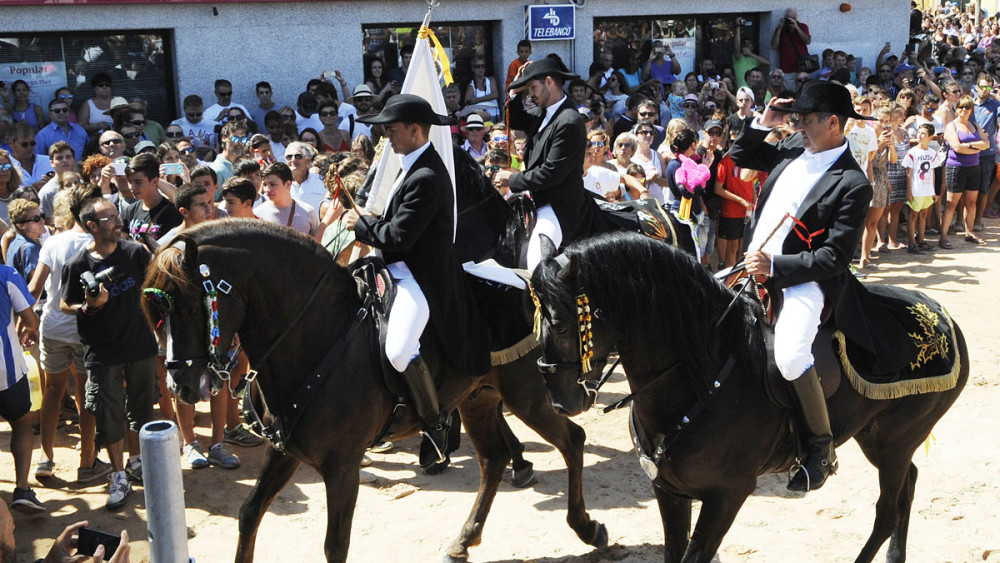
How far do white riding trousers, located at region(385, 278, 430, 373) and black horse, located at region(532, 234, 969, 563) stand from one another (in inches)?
38.0

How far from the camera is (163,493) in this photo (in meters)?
2.82

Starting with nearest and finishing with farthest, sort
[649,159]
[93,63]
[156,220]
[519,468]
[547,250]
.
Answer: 1. [547,250]
2. [519,468]
3. [156,220]
4. [649,159]
5. [93,63]

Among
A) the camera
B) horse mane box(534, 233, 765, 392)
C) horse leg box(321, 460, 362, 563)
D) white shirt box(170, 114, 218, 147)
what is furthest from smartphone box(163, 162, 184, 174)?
horse mane box(534, 233, 765, 392)

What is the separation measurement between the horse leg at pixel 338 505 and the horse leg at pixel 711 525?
1.66m

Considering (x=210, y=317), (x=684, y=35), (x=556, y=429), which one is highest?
(x=684, y=35)

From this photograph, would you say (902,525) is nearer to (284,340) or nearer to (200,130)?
(284,340)

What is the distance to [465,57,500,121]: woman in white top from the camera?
1617 cm

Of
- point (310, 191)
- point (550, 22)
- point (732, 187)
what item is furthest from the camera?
point (550, 22)

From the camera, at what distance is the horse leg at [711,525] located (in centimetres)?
471

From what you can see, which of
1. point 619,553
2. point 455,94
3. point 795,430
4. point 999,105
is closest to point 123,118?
point 455,94

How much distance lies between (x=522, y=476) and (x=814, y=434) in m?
2.67

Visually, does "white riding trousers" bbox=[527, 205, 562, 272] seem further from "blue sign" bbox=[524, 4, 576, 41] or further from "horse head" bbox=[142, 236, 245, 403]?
"blue sign" bbox=[524, 4, 576, 41]

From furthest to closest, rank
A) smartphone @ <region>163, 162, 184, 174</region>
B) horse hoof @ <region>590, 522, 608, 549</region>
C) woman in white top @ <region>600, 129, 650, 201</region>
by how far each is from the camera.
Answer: woman in white top @ <region>600, 129, 650, 201</region> < smartphone @ <region>163, 162, 184, 174</region> < horse hoof @ <region>590, 522, 608, 549</region>

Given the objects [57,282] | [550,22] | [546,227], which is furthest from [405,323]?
[550,22]
